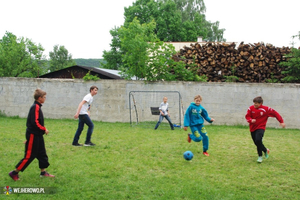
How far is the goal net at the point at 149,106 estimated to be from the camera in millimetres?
14172

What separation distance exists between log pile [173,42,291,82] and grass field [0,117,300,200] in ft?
23.0

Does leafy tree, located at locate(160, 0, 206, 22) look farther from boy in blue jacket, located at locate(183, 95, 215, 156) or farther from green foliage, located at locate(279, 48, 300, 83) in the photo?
boy in blue jacket, located at locate(183, 95, 215, 156)

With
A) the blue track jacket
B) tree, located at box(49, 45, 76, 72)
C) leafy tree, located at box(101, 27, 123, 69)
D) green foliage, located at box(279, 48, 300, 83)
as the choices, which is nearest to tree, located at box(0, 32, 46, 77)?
the blue track jacket

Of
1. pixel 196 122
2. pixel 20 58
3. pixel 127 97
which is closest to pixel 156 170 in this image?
pixel 196 122

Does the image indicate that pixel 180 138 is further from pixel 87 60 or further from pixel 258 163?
pixel 87 60

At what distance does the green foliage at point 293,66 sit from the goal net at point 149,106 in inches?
229

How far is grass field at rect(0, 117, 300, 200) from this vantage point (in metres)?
4.85

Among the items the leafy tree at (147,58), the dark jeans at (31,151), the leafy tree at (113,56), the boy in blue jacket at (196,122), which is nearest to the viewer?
the dark jeans at (31,151)

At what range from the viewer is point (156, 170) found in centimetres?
617

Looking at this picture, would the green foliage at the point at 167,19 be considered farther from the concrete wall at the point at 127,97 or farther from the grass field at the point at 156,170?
the grass field at the point at 156,170

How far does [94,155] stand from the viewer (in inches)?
288

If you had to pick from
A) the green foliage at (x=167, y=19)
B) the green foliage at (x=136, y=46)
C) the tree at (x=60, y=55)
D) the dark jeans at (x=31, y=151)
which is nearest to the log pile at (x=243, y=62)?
the green foliage at (x=136, y=46)

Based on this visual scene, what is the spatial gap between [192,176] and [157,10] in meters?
41.1

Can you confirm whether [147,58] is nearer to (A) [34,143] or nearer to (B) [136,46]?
(B) [136,46]
